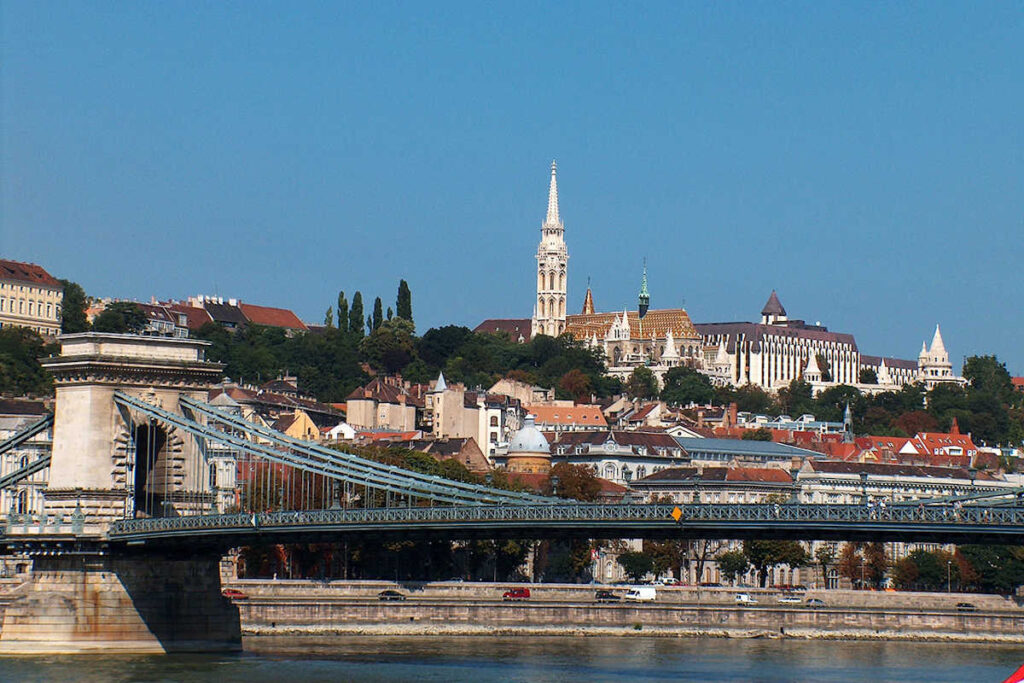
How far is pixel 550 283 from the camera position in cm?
19238

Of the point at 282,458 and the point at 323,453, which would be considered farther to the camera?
the point at 323,453

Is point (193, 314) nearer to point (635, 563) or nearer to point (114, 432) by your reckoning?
point (635, 563)

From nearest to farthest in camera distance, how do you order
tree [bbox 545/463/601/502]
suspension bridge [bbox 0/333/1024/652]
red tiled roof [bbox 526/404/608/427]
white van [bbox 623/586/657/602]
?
1. suspension bridge [bbox 0/333/1024/652]
2. white van [bbox 623/586/657/602]
3. tree [bbox 545/463/601/502]
4. red tiled roof [bbox 526/404/608/427]

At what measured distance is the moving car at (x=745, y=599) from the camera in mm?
59625

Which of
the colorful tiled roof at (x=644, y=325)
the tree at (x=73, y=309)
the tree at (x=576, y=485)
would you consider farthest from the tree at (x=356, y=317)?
the tree at (x=576, y=485)

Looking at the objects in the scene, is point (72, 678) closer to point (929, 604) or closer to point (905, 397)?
point (929, 604)

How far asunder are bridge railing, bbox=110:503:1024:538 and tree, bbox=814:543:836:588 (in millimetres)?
41115

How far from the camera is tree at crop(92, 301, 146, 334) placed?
121 m

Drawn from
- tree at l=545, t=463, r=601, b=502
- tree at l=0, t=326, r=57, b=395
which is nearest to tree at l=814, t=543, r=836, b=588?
tree at l=545, t=463, r=601, b=502

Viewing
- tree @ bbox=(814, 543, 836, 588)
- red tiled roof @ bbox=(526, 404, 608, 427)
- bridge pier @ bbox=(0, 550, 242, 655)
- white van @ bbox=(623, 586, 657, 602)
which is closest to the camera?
bridge pier @ bbox=(0, 550, 242, 655)

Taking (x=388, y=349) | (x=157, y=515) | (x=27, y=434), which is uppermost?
(x=388, y=349)

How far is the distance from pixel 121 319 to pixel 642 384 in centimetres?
5028

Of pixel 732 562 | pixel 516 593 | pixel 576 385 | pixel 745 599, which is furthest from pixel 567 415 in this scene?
pixel 516 593

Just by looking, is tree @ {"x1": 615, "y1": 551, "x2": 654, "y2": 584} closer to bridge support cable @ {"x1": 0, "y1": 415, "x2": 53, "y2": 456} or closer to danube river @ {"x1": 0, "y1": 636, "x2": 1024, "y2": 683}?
danube river @ {"x1": 0, "y1": 636, "x2": 1024, "y2": 683}
